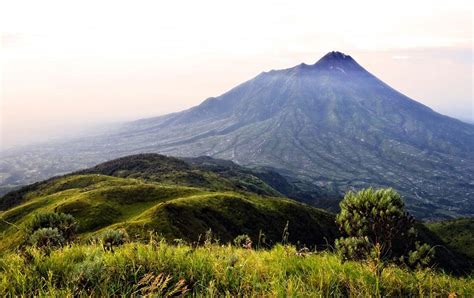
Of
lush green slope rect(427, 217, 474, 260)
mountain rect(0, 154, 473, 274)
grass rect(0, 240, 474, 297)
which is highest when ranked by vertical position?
grass rect(0, 240, 474, 297)

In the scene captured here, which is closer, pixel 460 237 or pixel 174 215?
pixel 174 215

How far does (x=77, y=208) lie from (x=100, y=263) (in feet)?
245

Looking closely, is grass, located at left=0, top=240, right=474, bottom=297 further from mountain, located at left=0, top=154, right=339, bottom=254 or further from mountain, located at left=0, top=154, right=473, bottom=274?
mountain, located at left=0, top=154, right=339, bottom=254

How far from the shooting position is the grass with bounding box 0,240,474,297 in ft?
19.0

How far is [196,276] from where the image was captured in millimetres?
6562

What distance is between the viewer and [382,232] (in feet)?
29.1

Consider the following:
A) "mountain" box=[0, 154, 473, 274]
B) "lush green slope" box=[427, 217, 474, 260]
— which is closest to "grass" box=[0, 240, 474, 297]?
"mountain" box=[0, 154, 473, 274]

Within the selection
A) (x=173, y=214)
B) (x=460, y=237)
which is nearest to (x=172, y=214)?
(x=173, y=214)

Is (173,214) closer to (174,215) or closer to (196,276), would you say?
(174,215)

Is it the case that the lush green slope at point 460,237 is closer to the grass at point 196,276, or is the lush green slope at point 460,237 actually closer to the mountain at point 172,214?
the mountain at point 172,214

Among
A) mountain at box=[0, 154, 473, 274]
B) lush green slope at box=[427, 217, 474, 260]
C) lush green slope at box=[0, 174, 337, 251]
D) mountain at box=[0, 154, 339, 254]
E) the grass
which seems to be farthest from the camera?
lush green slope at box=[427, 217, 474, 260]

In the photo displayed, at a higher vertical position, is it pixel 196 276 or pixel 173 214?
pixel 196 276

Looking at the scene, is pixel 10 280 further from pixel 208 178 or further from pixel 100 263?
pixel 208 178

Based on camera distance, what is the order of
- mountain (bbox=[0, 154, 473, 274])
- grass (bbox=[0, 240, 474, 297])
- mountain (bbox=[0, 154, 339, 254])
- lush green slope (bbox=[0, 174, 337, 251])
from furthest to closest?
lush green slope (bbox=[0, 174, 337, 251]) < mountain (bbox=[0, 154, 339, 254]) < mountain (bbox=[0, 154, 473, 274]) < grass (bbox=[0, 240, 474, 297])
